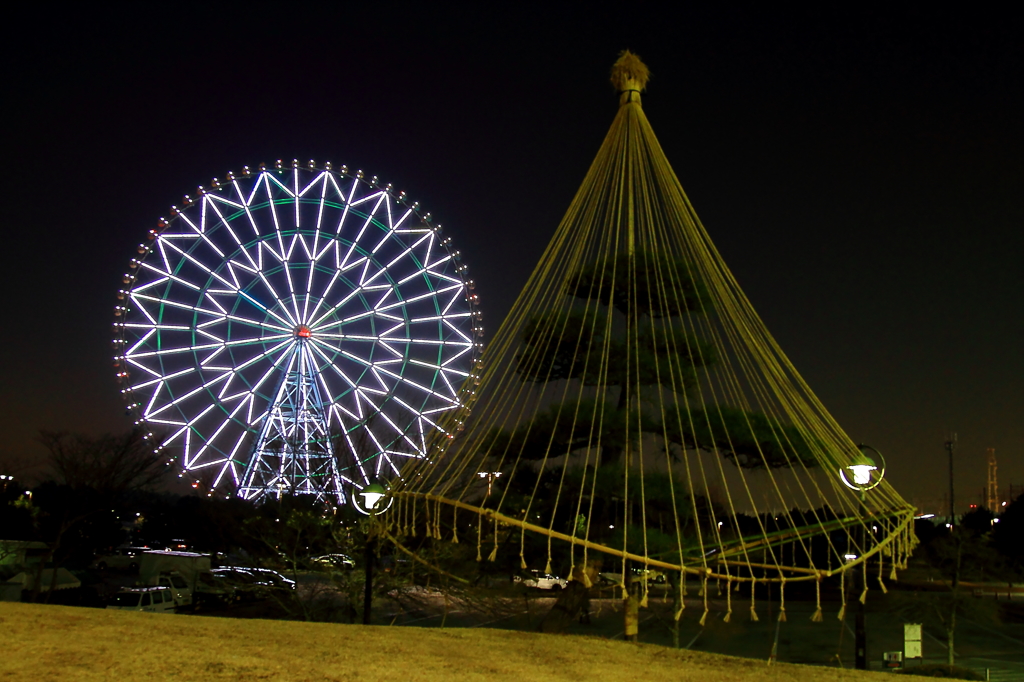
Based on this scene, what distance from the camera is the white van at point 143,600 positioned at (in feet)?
58.5

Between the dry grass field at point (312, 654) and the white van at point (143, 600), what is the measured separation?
32.6 ft

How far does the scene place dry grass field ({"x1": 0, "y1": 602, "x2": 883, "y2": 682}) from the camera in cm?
595

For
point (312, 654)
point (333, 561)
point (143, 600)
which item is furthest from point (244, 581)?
point (312, 654)

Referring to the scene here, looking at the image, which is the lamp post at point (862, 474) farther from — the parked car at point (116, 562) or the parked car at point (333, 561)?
the parked car at point (116, 562)

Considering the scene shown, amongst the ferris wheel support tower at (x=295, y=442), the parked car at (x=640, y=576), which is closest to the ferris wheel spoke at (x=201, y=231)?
the ferris wheel support tower at (x=295, y=442)

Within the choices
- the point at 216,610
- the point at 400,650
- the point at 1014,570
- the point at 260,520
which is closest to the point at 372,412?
the point at 260,520

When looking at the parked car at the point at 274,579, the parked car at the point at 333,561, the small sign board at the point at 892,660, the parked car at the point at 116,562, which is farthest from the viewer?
the parked car at the point at 116,562

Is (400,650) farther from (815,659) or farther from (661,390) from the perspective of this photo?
(815,659)

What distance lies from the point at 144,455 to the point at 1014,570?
28.0 meters

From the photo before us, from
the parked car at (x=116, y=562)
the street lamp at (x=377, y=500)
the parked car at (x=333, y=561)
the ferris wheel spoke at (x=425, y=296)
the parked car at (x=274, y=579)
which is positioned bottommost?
the parked car at (x=116, y=562)

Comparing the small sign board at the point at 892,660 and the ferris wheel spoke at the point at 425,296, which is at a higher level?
the ferris wheel spoke at the point at 425,296

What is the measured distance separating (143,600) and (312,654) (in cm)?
1354

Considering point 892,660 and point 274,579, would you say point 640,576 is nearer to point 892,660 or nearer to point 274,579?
point 892,660

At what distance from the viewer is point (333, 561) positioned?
1602 centimetres
